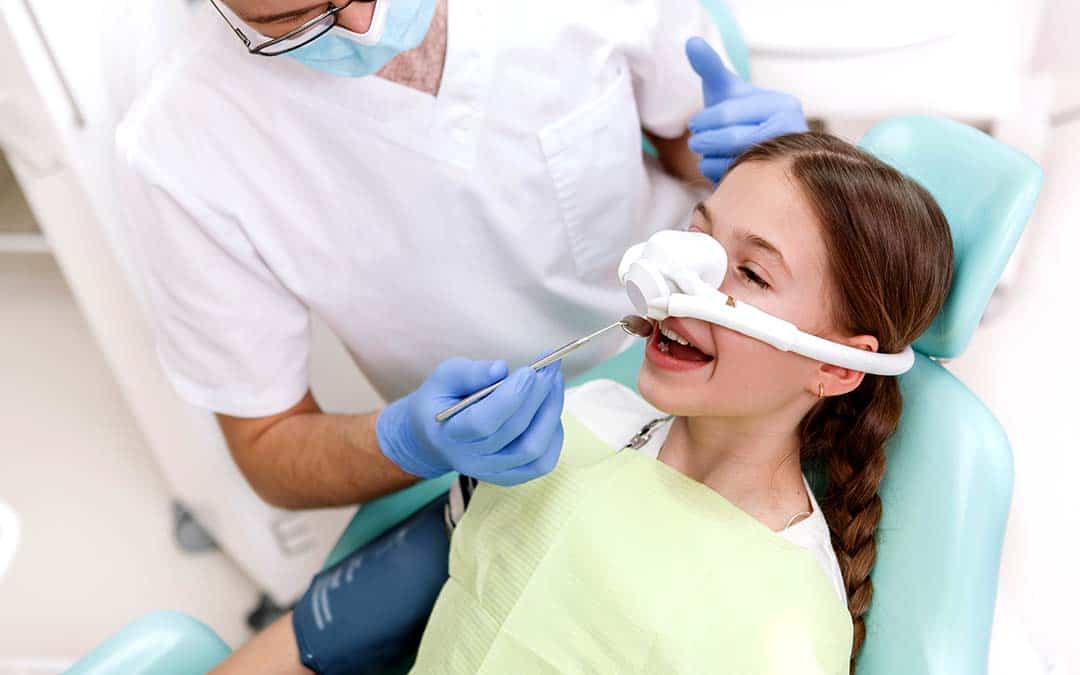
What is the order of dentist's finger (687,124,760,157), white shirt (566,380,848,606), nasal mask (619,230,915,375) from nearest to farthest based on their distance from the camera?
nasal mask (619,230,915,375) < white shirt (566,380,848,606) < dentist's finger (687,124,760,157)

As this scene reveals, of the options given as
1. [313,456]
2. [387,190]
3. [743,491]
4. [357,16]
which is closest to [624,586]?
[743,491]

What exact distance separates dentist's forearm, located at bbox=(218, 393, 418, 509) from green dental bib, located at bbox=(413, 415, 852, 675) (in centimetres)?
14

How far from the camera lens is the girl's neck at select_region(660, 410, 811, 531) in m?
1.03

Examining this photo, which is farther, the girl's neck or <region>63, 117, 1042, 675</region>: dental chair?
the girl's neck

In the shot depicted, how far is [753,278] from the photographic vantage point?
941 mm

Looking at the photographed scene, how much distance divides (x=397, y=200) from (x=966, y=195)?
66cm

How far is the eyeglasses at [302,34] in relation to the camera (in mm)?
891

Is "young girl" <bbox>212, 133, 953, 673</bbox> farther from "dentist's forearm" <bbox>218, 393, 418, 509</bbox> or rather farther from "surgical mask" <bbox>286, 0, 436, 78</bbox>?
"surgical mask" <bbox>286, 0, 436, 78</bbox>

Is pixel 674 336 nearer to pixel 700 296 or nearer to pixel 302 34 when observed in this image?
pixel 700 296

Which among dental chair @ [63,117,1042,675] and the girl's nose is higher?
the girl's nose

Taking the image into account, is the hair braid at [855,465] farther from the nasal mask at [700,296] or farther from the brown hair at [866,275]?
the nasal mask at [700,296]

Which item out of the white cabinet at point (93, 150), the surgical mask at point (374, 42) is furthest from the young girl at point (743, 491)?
the white cabinet at point (93, 150)

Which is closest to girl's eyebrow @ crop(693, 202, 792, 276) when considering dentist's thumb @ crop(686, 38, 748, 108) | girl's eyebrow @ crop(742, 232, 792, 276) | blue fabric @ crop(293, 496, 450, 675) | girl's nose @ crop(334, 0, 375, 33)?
girl's eyebrow @ crop(742, 232, 792, 276)

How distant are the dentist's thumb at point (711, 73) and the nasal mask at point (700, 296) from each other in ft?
1.16
